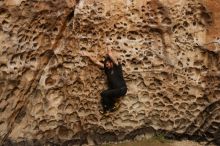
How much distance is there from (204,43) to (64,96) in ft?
7.18

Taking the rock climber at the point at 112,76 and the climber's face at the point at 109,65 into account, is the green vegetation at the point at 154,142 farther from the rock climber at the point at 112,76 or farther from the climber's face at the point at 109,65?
the climber's face at the point at 109,65

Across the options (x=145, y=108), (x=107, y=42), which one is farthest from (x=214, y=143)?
(x=107, y=42)

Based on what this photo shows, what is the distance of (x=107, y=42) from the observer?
310 inches

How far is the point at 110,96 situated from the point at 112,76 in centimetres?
31

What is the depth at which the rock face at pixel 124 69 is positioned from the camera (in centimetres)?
765

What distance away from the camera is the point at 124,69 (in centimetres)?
794

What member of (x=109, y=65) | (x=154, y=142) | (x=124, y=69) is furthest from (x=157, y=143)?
(x=109, y=65)

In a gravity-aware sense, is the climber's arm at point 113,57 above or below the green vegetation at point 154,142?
above

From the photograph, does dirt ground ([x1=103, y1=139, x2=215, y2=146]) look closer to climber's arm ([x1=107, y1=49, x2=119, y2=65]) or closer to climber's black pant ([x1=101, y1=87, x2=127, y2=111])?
climber's black pant ([x1=101, y1=87, x2=127, y2=111])

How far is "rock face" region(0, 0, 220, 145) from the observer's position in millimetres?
7652

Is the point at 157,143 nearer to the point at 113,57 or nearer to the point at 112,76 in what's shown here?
the point at 112,76

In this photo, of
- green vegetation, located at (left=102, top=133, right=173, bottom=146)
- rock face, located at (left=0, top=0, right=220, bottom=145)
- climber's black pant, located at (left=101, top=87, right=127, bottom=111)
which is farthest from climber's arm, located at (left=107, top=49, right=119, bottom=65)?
green vegetation, located at (left=102, top=133, right=173, bottom=146)

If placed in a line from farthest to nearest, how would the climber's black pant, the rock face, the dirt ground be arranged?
the dirt ground → the climber's black pant → the rock face

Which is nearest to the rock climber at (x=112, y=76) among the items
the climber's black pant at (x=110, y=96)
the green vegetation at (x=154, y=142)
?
the climber's black pant at (x=110, y=96)
